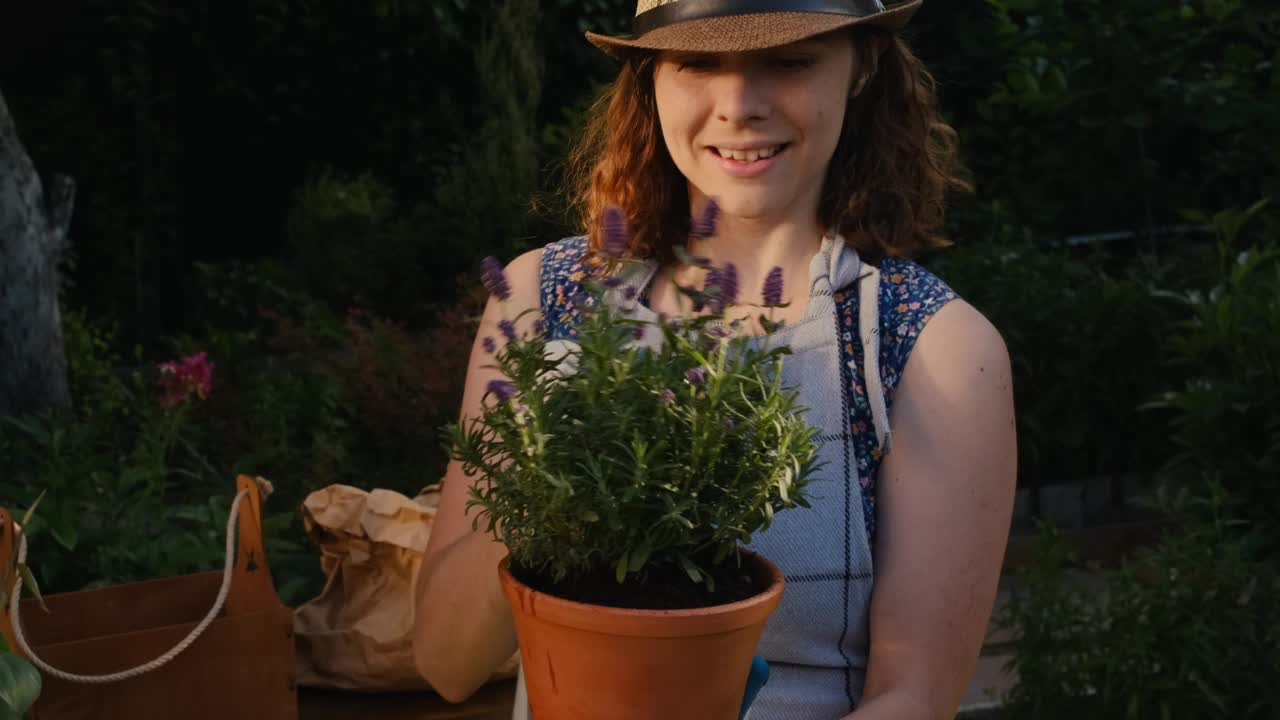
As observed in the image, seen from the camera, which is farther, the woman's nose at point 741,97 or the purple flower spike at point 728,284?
the woman's nose at point 741,97

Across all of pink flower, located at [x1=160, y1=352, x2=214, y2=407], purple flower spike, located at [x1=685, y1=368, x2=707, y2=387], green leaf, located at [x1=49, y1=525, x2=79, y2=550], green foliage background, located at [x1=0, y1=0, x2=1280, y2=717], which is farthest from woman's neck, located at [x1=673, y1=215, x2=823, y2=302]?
pink flower, located at [x1=160, y1=352, x2=214, y2=407]

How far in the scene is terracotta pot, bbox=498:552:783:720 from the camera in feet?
3.66

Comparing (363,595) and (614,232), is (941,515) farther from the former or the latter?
(363,595)

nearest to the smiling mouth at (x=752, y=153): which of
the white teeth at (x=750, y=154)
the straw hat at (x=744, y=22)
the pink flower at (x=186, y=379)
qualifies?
the white teeth at (x=750, y=154)

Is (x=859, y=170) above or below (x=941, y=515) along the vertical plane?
above

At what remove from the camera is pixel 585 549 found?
113 centimetres

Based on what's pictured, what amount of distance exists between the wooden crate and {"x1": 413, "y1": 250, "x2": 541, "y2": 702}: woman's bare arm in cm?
27

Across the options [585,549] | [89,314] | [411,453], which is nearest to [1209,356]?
[411,453]

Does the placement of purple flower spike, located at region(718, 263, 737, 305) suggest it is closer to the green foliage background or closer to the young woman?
the young woman

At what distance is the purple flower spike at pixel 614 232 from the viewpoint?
1102 mm

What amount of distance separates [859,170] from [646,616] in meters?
0.94

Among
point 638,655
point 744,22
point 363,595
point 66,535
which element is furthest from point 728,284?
point 66,535

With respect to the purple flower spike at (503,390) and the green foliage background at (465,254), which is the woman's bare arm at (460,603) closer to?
the purple flower spike at (503,390)

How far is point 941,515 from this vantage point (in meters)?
1.71
